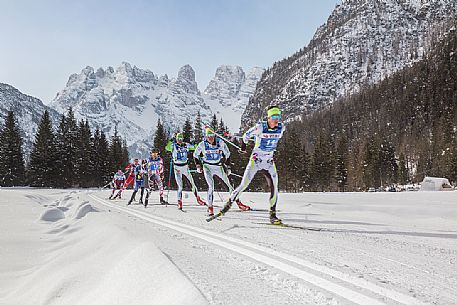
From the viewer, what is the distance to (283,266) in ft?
12.6

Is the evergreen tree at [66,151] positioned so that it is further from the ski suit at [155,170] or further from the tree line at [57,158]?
the ski suit at [155,170]

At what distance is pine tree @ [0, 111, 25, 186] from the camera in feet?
177

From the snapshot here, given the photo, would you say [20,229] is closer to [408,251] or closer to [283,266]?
[283,266]

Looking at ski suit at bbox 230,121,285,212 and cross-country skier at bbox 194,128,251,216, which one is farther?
cross-country skier at bbox 194,128,251,216

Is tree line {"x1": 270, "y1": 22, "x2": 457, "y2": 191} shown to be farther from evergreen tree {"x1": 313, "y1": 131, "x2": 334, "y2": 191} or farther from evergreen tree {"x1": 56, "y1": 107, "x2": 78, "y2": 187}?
evergreen tree {"x1": 56, "y1": 107, "x2": 78, "y2": 187}

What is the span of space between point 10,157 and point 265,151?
5939cm

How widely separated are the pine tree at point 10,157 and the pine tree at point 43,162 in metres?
1.77

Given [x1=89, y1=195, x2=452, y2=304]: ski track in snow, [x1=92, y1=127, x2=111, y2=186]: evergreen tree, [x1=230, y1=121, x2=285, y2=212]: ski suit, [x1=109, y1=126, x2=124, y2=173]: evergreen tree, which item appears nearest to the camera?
[x1=89, y1=195, x2=452, y2=304]: ski track in snow

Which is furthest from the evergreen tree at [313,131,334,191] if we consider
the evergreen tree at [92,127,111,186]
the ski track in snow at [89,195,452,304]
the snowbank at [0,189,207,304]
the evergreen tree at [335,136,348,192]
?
the ski track in snow at [89,195,452,304]

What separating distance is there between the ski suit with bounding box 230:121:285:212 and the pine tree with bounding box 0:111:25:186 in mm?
58524

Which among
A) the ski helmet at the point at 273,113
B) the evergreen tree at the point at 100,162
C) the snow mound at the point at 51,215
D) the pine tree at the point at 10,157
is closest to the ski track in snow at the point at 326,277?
the ski helmet at the point at 273,113

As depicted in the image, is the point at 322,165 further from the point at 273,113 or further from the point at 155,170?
the point at 273,113

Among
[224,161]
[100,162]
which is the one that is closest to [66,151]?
[100,162]

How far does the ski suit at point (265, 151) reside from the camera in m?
8.02
